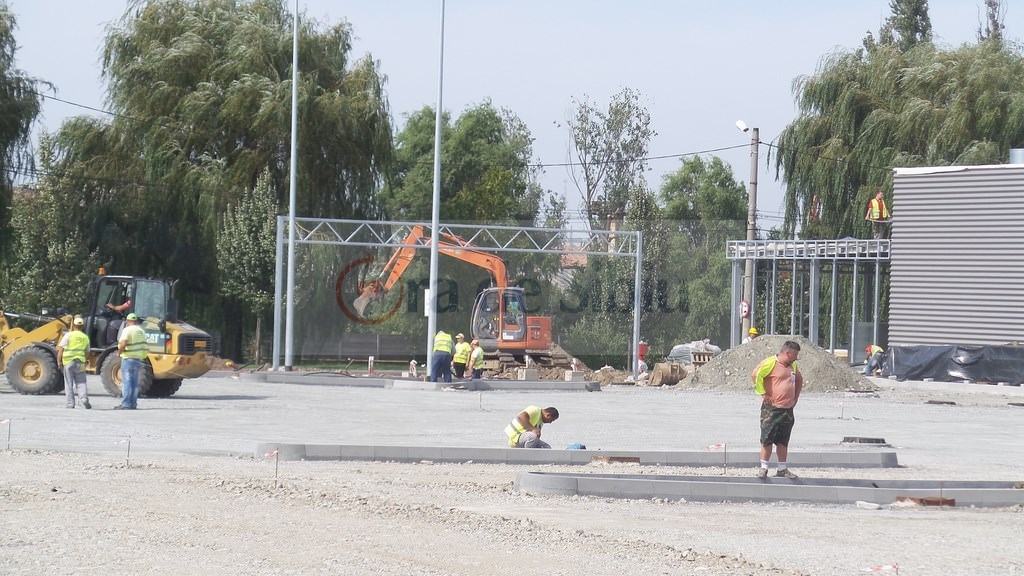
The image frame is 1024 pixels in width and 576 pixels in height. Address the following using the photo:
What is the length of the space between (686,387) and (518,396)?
279 inches

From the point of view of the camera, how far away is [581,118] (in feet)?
225

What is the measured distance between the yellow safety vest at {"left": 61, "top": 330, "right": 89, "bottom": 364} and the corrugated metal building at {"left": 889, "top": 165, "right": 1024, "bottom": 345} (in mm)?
27424

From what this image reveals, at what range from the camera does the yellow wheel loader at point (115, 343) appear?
25953mm

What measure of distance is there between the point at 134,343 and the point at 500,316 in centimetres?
2115

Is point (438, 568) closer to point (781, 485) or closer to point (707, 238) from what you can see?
point (781, 485)

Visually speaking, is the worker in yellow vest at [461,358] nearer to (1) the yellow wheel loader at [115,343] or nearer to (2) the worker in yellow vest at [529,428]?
(1) the yellow wheel loader at [115,343]

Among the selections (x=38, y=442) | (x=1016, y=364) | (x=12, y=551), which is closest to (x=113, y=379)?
(x=38, y=442)

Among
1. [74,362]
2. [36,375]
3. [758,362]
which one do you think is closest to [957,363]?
[758,362]

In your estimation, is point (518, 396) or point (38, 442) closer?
point (38, 442)

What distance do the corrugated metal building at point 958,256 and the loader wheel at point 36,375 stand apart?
26545mm

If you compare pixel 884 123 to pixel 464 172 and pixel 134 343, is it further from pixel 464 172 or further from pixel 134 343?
pixel 134 343

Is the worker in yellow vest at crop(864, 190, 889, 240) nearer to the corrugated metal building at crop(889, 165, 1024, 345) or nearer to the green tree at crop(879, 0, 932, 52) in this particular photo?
the corrugated metal building at crop(889, 165, 1024, 345)

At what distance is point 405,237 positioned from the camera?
47.6 metres

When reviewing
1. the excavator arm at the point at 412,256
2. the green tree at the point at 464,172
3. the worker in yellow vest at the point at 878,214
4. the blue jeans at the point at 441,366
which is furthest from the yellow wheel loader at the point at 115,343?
the green tree at the point at 464,172
